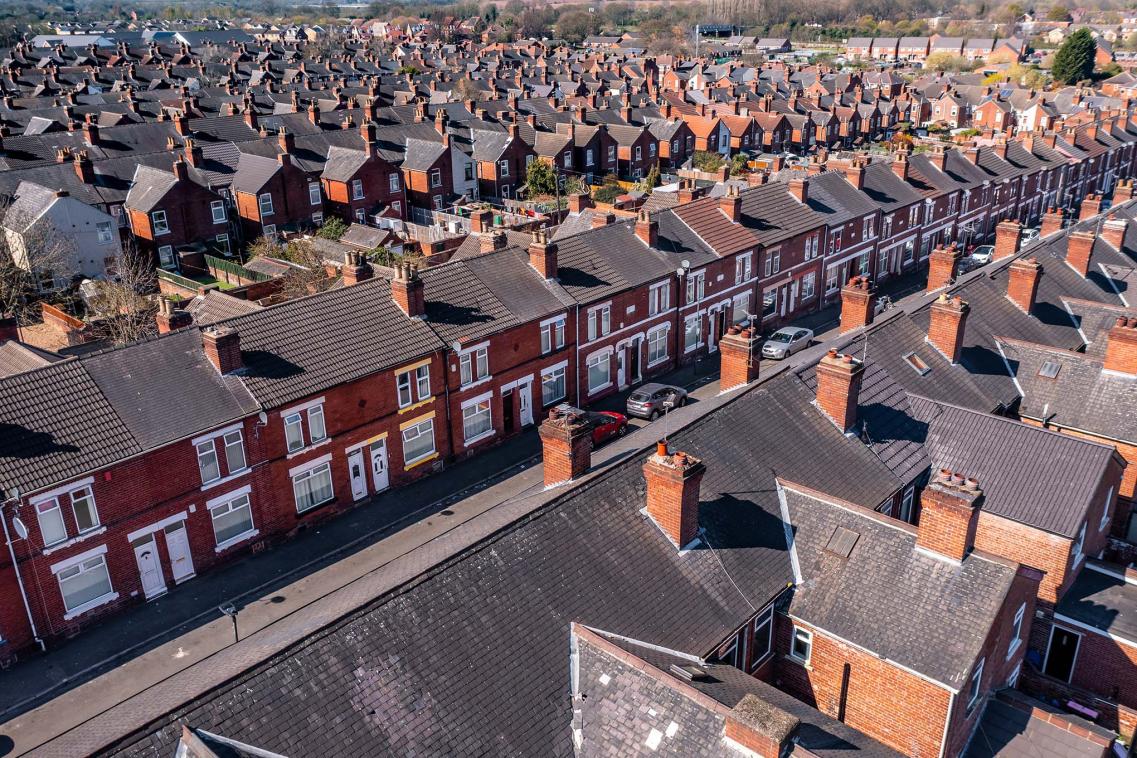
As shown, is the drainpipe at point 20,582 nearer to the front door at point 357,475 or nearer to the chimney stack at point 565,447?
the front door at point 357,475

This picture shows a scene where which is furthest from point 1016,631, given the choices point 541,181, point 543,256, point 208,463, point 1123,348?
point 541,181

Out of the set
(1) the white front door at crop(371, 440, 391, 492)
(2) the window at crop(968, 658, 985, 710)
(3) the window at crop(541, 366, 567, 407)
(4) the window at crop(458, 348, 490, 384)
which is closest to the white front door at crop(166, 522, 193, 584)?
(1) the white front door at crop(371, 440, 391, 492)

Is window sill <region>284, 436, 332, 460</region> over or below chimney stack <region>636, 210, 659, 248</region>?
below

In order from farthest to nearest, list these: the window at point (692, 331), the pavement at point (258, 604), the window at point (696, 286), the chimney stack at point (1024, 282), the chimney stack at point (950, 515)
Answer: the window at point (692, 331)
the window at point (696, 286)
the chimney stack at point (1024, 282)
the chimney stack at point (950, 515)
the pavement at point (258, 604)

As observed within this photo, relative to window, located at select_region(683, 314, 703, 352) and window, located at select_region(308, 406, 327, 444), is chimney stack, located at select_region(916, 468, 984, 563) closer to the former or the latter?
window, located at select_region(308, 406, 327, 444)

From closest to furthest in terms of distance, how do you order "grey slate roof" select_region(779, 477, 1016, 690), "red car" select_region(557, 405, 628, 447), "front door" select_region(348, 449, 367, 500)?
"grey slate roof" select_region(779, 477, 1016, 690) < "front door" select_region(348, 449, 367, 500) < "red car" select_region(557, 405, 628, 447)

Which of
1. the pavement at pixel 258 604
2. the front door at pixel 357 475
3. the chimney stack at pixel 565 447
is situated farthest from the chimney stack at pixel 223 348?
the chimney stack at pixel 565 447

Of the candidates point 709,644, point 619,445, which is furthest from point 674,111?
point 709,644
